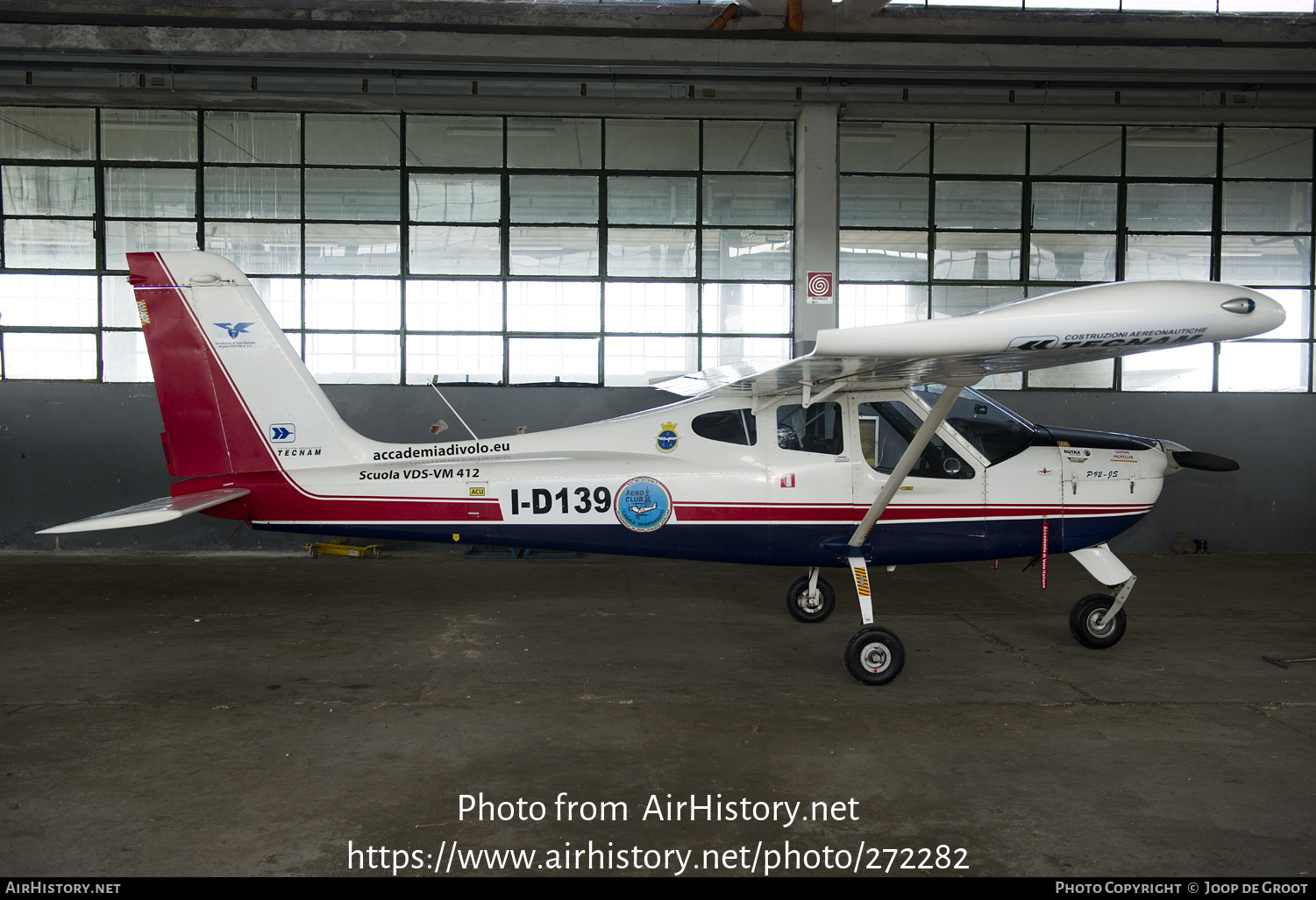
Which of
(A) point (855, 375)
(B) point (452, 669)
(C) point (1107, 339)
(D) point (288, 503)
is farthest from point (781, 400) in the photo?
(D) point (288, 503)

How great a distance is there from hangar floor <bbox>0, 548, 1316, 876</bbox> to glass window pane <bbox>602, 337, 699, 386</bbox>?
4100 millimetres

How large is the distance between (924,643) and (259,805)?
4741 millimetres

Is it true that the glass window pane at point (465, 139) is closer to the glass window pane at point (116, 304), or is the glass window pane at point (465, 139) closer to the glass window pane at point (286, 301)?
the glass window pane at point (286, 301)

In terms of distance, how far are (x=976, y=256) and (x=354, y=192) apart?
855cm

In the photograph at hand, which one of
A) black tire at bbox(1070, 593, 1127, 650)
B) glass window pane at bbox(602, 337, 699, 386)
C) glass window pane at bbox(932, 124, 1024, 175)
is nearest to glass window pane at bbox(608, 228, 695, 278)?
glass window pane at bbox(602, 337, 699, 386)

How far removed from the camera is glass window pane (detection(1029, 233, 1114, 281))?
11836 millimetres

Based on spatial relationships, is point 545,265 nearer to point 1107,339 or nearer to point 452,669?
point 452,669

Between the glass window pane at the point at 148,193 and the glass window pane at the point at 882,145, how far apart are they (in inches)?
351

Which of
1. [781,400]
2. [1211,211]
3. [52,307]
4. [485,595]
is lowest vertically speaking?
[485,595]

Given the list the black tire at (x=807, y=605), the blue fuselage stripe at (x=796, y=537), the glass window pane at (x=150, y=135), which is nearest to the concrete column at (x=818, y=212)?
the black tire at (x=807, y=605)

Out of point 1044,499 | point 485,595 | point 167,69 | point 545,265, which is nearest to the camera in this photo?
point 1044,499

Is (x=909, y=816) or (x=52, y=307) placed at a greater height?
(x=52, y=307)

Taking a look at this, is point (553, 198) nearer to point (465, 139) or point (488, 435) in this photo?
point (465, 139)

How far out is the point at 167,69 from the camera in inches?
417
